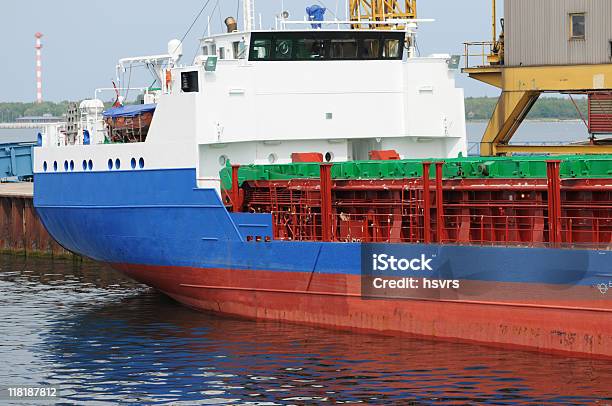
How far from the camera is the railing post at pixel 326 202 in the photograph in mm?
22594

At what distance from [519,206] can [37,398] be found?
8552mm

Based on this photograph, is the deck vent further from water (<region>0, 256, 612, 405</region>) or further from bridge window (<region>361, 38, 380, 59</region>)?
water (<region>0, 256, 612, 405</region>)

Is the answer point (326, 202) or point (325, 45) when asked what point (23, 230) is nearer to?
point (325, 45)

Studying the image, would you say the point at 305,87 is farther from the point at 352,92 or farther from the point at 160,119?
the point at 160,119

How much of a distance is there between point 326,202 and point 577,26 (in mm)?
14904

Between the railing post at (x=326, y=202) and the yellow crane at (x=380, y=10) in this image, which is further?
the yellow crane at (x=380, y=10)

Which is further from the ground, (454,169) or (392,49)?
(392,49)

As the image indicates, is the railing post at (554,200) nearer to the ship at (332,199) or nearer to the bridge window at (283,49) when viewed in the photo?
the ship at (332,199)

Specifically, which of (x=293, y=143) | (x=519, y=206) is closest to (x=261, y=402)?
(x=519, y=206)

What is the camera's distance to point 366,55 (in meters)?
26.0

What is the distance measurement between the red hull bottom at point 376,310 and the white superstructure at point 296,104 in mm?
2256

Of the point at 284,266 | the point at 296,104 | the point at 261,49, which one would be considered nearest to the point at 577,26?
the point at 296,104

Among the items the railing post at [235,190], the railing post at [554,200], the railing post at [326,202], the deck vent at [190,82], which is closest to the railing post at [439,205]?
the railing post at [554,200]

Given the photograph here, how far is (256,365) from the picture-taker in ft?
66.1
